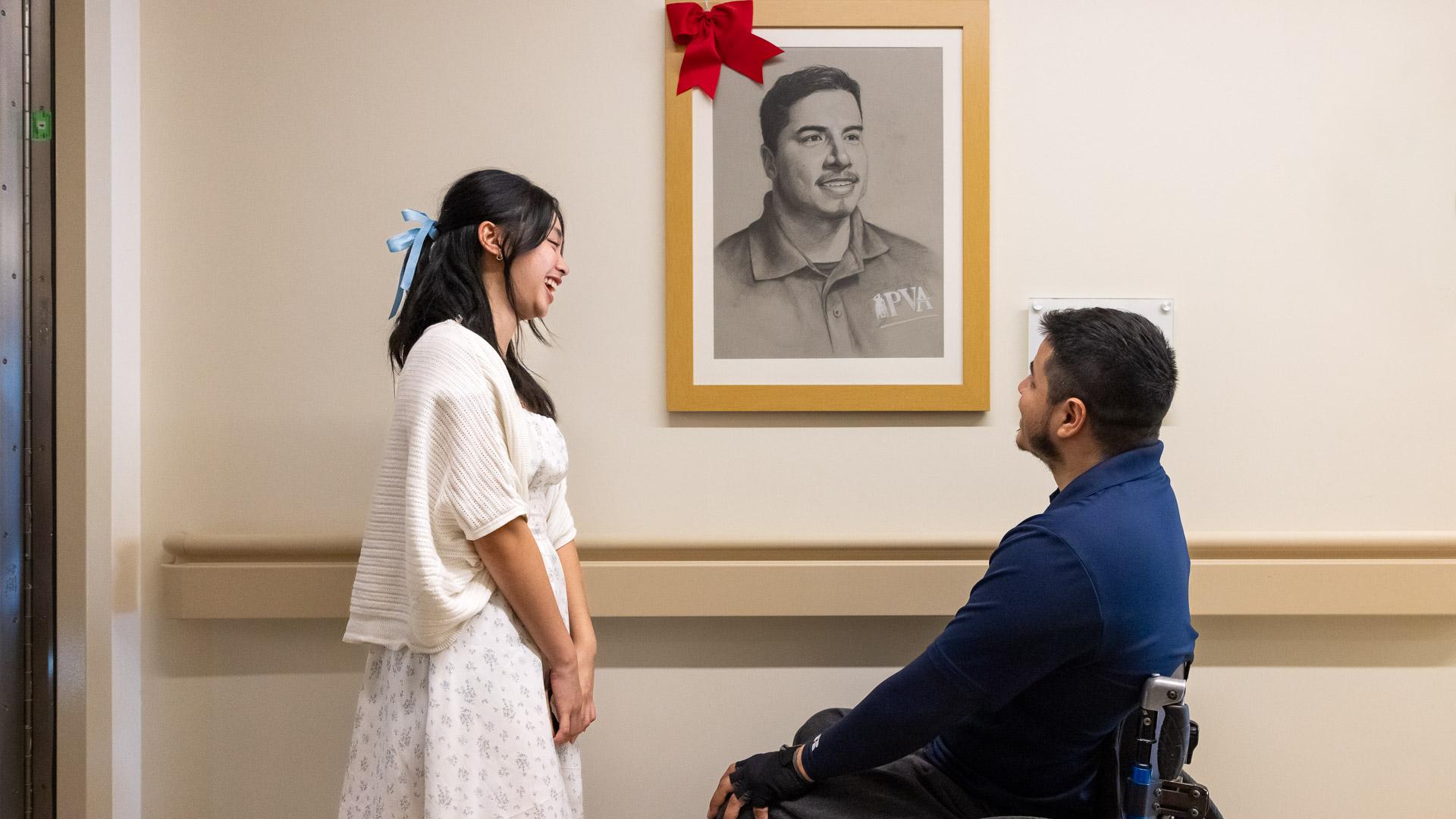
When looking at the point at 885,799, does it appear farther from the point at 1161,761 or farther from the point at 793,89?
the point at 793,89

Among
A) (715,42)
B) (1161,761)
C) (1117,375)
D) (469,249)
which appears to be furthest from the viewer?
(715,42)

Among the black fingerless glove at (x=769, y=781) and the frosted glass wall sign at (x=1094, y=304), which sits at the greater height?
the frosted glass wall sign at (x=1094, y=304)

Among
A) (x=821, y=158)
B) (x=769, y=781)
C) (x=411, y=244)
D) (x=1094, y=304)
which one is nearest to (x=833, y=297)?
(x=821, y=158)

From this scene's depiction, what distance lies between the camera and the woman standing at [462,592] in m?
1.10

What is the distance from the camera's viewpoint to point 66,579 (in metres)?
1.58

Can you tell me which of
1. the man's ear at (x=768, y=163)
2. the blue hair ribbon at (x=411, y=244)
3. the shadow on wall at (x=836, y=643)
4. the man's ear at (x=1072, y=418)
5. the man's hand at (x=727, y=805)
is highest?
the man's ear at (x=768, y=163)

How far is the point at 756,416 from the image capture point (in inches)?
67.1

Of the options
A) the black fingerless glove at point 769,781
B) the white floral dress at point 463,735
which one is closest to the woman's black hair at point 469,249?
the white floral dress at point 463,735

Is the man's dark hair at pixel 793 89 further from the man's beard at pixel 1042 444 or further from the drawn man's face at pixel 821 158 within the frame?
the man's beard at pixel 1042 444

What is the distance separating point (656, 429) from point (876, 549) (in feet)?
1.73

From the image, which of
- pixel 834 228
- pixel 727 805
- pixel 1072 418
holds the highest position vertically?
pixel 834 228

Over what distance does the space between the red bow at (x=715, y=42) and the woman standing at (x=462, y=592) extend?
596 mm

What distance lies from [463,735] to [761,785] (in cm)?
44

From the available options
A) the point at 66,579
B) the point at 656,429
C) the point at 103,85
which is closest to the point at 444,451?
the point at 656,429
